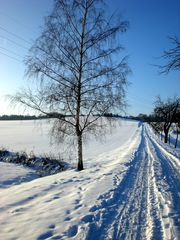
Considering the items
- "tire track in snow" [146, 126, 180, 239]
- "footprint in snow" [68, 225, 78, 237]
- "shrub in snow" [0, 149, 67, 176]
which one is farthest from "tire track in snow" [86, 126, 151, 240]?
"shrub in snow" [0, 149, 67, 176]

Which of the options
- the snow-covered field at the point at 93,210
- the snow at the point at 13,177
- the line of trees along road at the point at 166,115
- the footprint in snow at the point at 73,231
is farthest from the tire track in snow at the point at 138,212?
the line of trees along road at the point at 166,115

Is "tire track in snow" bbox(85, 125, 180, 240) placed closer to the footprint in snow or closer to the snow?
the footprint in snow

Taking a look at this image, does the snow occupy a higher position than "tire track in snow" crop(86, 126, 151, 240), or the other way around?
"tire track in snow" crop(86, 126, 151, 240)

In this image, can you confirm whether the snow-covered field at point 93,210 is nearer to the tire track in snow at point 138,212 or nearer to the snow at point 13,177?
the tire track in snow at point 138,212

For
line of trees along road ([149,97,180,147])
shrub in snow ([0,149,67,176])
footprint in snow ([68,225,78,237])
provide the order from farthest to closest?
line of trees along road ([149,97,180,147]) < shrub in snow ([0,149,67,176]) < footprint in snow ([68,225,78,237])

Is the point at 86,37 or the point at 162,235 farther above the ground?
the point at 86,37

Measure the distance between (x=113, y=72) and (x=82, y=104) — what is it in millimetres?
2199

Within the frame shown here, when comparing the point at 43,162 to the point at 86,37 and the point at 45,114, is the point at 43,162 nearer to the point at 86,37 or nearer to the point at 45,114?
the point at 45,114

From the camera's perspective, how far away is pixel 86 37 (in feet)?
37.9

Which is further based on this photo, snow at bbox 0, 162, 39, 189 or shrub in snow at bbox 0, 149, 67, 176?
shrub in snow at bbox 0, 149, 67, 176

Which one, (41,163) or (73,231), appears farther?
(41,163)

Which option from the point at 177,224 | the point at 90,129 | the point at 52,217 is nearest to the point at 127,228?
the point at 177,224

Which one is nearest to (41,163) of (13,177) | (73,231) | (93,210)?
(13,177)

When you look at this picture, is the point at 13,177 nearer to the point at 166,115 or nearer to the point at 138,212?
the point at 138,212
